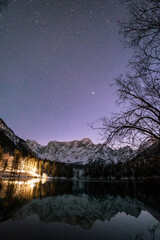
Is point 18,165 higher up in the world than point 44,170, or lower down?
higher up

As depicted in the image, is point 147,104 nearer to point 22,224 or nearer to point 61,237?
point 61,237

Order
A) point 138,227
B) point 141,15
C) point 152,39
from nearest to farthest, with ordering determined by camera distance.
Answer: point 141,15 < point 152,39 < point 138,227

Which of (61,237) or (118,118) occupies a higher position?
(118,118)

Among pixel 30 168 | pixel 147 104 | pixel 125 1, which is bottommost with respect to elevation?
pixel 30 168

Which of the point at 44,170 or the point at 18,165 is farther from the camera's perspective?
the point at 44,170

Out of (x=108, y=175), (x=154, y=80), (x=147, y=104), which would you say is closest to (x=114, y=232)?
(x=147, y=104)

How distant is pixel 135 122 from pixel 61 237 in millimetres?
4852

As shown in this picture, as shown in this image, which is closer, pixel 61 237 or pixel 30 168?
pixel 61 237

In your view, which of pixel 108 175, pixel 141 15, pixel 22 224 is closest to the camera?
pixel 141 15

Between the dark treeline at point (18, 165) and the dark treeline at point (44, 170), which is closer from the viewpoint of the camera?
the dark treeline at point (18, 165)

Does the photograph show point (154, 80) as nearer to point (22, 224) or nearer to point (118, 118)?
point (118, 118)

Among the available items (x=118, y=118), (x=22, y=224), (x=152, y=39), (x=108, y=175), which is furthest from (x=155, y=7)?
(x=108, y=175)

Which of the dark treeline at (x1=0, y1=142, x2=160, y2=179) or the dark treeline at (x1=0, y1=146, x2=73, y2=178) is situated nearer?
the dark treeline at (x1=0, y1=146, x2=73, y2=178)

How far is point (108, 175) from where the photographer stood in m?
113
